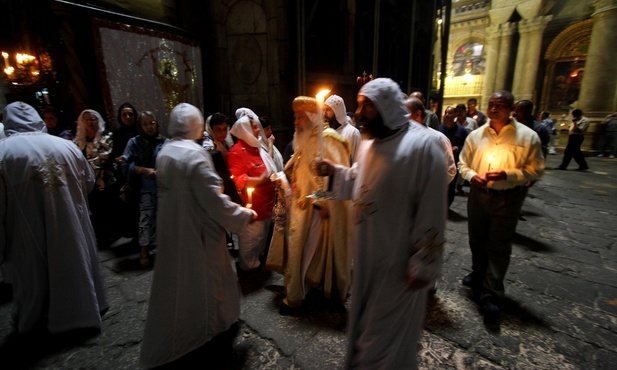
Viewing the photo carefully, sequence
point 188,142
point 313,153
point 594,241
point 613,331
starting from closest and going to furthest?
point 188,142, point 613,331, point 313,153, point 594,241

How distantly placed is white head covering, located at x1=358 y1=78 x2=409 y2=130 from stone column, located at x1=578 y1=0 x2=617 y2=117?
723 inches

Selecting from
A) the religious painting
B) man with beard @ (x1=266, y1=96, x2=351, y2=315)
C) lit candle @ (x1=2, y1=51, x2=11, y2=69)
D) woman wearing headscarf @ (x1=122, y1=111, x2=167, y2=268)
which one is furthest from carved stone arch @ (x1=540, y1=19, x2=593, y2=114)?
lit candle @ (x1=2, y1=51, x2=11, y2=69)

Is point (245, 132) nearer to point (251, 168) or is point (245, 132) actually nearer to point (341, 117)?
point (251, 168)

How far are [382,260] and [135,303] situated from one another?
2949mm

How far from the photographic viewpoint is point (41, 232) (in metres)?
2.60

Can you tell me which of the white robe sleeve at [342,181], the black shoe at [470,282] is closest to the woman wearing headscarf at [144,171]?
the white robe sleeve at [342,181]

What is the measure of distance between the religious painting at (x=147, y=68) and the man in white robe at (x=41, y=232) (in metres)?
3.25

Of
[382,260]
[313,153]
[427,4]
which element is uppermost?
[427,4]

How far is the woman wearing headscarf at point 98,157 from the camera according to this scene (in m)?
4.31

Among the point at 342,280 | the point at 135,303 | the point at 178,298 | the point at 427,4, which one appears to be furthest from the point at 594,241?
the point at 427,4

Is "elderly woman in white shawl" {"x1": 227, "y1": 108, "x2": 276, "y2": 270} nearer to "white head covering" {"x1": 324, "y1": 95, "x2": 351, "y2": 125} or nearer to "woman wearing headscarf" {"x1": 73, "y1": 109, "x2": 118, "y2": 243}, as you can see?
"white head covering" {"x1": 324, "y1": 95, "x2": 351, "y2": 125}

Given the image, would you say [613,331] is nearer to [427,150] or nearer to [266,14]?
[427,150]

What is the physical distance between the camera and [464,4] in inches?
951

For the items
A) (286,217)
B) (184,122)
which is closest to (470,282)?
(286,217)
